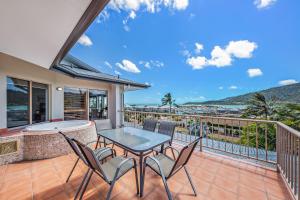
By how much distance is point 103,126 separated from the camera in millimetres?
3547

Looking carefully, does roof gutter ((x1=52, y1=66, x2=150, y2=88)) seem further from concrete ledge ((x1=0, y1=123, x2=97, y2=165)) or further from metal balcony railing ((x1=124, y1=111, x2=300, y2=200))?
concrete ledge ((x1=0, y1=123, x2=97, y2=165))

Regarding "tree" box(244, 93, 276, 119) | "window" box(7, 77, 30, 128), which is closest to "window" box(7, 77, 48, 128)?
"window" box(7, 77, 30, 128)

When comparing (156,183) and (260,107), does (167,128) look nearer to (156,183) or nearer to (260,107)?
(156,183)

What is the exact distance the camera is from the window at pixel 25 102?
3.93 metres

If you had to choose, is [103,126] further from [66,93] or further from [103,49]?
[103,49]

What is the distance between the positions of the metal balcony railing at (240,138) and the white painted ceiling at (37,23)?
2.92 meters

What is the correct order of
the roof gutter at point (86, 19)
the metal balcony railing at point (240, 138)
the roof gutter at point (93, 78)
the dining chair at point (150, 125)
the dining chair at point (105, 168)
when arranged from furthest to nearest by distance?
the roof gutter at point (93, 78)
the dining chair at point (150, 125)
the metal balcony railing at point (240, 138)
the dining chair at point (105, 168)
the roof gutter at point (86, 19)

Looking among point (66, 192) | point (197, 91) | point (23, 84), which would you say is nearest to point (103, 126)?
point (66, 192)

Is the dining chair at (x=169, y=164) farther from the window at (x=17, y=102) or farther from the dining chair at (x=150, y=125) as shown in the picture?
the window at (x=17, y=102)

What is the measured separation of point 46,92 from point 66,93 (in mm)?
723

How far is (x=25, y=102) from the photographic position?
4375 millimetres

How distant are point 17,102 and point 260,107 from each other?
15068 mm

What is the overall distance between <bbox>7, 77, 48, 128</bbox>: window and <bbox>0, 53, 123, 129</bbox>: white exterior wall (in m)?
0.16

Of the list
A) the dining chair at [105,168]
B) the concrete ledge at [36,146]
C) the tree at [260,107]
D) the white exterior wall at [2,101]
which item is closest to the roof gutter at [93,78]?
the white exterior wall at [2,101]
